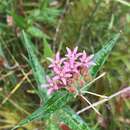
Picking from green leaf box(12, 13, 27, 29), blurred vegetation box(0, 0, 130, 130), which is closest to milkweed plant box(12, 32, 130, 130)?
blurred vegetation box(0, 0, 130, 130)

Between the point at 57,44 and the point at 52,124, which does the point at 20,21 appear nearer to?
the point at 57,44

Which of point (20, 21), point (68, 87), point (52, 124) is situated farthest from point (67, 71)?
point (20, 21)

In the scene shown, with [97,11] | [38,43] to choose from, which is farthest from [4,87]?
[97,11]

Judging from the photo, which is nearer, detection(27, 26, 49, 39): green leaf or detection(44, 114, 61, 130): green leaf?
detection(44, 114, 61, 130): green leaf

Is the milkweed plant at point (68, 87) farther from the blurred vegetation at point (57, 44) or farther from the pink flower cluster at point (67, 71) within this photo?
the blurred vegetation at point (57, 44)

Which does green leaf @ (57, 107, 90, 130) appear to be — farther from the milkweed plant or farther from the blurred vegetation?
the blurred vegetation

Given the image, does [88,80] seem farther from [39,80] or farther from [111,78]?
[111,78]

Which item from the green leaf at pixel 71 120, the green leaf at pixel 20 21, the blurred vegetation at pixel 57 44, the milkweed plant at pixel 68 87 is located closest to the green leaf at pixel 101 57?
the milkweed plant at pixel 68 87
